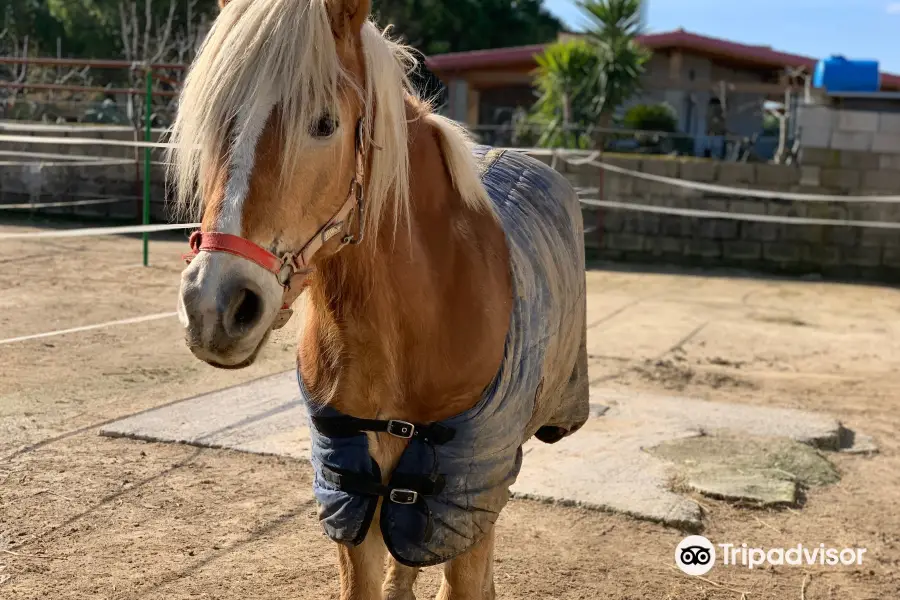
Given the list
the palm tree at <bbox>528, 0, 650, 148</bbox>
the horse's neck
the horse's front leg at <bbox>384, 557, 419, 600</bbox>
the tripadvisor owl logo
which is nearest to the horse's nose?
the horse's neck

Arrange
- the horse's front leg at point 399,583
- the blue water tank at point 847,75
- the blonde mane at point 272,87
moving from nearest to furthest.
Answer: the blonde mane at point 272,87, the horse's front leg at point 399,583, the blue water tank at point 847,75

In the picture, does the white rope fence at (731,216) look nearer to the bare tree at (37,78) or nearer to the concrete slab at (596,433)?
the concrete slab at (596,433)

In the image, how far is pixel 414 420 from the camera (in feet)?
5.91

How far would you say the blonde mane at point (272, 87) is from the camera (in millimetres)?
1438

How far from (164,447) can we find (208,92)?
2.44 metres

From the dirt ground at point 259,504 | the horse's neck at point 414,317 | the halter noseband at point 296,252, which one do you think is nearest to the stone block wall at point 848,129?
the dirt ground at point 259,504

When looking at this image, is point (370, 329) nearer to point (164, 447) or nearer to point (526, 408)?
point (526, 408)

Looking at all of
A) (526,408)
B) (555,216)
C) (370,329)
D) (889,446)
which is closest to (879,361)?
(889,446)

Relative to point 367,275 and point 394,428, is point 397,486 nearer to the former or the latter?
point 394,428

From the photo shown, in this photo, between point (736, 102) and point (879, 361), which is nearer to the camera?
point (879, 361)

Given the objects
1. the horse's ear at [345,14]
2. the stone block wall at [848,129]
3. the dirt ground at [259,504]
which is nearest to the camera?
the horse's ear at [345,14]

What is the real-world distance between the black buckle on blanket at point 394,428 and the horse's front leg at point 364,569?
233 mm

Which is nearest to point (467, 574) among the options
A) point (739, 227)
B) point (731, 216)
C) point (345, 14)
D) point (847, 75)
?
point (345, 14)

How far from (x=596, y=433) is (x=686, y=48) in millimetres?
13613
